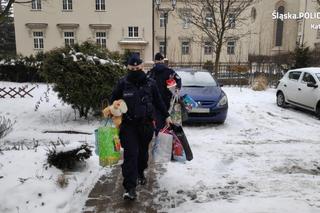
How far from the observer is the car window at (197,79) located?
11844mm

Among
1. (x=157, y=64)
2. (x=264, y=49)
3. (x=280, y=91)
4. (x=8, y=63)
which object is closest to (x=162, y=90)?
(x=157, y=64)

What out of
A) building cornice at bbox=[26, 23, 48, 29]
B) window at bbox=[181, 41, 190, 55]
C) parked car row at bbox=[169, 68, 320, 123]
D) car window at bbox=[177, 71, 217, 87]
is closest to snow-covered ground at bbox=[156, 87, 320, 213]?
parked car row at bbox=[169, 68, 320, 123]

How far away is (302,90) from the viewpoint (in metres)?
13.2

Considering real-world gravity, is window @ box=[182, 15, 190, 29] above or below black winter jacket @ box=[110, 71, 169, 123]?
above

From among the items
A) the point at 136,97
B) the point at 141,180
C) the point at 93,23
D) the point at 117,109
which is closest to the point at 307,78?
the point at 141,180

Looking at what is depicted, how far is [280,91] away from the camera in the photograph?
14.7 metres

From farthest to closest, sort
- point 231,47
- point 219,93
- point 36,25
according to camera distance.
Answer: point 231,47
point 36,25
point 219,93

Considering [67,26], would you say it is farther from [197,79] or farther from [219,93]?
[219,93]

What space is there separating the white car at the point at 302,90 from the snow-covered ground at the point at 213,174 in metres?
1.93

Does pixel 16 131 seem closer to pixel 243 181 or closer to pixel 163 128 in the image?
pixel 163 128

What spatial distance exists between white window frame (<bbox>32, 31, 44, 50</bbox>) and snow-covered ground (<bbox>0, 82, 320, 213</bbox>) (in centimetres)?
3712

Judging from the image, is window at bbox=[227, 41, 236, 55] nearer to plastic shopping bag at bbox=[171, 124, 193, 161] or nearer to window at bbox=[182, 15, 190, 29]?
window at bbox=[182, 15, 190, 29]

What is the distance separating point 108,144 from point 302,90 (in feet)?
32.5

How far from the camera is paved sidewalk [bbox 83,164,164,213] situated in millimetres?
4891
